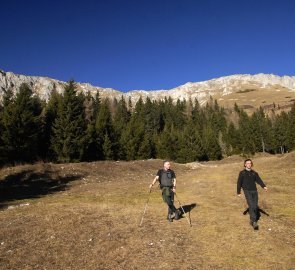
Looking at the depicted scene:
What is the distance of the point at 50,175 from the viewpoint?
3788 cm

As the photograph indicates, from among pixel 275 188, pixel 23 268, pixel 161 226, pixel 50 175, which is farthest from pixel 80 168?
pixel 23 268

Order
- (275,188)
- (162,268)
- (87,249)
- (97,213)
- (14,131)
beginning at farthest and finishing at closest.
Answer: (14,131) < (275,188) < (97,213) < (87,249) < (162,268)

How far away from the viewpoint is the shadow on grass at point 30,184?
29.5 meters

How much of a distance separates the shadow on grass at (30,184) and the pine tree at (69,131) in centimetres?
1849

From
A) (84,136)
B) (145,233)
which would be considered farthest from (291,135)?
(145,233)

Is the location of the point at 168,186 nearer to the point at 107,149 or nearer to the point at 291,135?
the point at 107,149

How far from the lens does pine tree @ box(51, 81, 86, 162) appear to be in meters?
57.2

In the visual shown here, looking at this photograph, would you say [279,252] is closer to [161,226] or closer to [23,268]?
[161,226]

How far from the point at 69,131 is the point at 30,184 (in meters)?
24.4

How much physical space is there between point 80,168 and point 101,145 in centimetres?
2687

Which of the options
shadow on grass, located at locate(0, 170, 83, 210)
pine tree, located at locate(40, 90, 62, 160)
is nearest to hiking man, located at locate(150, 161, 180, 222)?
shadow on grass, located at locate(0, 170, 83, 210)

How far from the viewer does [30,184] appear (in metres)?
34.1

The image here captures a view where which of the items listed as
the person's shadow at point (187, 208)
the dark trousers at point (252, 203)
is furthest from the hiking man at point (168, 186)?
the dark trousers at point (252, 203)

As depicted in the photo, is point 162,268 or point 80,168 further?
point 80,168
